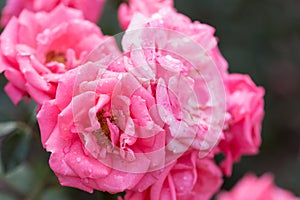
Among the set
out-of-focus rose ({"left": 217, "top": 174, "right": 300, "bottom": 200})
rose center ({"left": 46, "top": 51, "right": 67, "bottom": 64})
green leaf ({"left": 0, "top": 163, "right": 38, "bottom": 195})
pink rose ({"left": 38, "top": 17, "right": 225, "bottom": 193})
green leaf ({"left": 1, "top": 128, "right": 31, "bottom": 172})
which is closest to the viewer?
pink rose ({"left": 38, "top": 17, "right": 225, "bottom": 193})

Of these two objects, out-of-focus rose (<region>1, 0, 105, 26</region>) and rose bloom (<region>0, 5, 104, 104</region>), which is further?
out-of-focus rose (<region>1, 0, 105, 26</region>)

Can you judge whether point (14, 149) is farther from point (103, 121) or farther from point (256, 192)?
point (256, 192)

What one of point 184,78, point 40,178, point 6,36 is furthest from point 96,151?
point 40,178

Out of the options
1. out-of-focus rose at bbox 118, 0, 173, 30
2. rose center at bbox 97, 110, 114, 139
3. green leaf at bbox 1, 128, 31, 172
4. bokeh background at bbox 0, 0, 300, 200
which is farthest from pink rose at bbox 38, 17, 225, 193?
bokeh background at bbox 0, 0, 300, 200

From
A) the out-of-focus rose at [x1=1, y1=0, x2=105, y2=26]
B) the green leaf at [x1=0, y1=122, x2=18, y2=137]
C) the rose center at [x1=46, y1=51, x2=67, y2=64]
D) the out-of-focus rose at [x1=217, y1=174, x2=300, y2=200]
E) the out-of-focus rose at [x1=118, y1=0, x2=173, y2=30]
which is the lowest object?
the out-of-focus rose at [x1=217, y1=174, x2=300, y2=200]

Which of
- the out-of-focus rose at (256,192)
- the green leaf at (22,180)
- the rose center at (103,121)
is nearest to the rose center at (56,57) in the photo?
the rose center at (103,121)

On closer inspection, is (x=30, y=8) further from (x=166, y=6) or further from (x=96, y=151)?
(x=96, y=151)

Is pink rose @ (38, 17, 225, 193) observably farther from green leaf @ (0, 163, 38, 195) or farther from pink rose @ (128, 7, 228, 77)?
green leaf @ (0, 163, 38, 195)

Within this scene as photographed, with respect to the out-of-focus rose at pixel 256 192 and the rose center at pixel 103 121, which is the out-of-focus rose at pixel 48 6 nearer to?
the rose center at pixel 103 121
